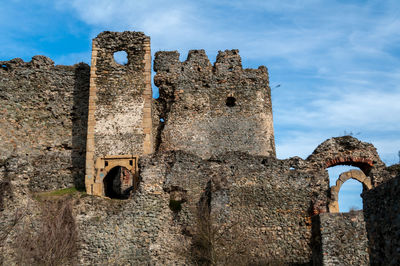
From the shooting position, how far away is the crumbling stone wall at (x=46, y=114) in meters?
22.6

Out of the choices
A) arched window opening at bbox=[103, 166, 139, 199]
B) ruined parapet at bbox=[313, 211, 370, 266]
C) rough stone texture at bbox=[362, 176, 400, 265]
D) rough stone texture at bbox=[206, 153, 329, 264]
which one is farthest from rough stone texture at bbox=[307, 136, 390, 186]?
rough stone texture at bbox=[362, 176, 400, 265]

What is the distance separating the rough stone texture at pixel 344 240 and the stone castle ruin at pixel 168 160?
0.11 feet

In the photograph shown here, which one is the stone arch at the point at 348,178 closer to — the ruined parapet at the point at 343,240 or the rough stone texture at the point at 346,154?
the rough stone texture at the point at 346,154

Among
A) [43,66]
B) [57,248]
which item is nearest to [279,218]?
[57,248]

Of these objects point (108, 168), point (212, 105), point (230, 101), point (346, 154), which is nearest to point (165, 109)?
point (212, 105)

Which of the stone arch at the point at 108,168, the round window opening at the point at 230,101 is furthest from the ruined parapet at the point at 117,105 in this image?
the round window opening at the point at 230,101

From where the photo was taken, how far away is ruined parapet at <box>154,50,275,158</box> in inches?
953

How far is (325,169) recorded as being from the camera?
63.2 ft

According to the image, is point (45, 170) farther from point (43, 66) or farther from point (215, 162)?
point (215, 162)

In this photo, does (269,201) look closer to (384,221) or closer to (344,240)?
(344,240)

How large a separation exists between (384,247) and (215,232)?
8899 mm

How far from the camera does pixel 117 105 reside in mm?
22297

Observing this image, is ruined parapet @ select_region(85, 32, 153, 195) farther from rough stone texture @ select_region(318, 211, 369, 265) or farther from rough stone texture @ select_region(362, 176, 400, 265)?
rough stone texture @ select_region(362, 176, 400, 265)

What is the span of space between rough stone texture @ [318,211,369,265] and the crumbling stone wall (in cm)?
1140
